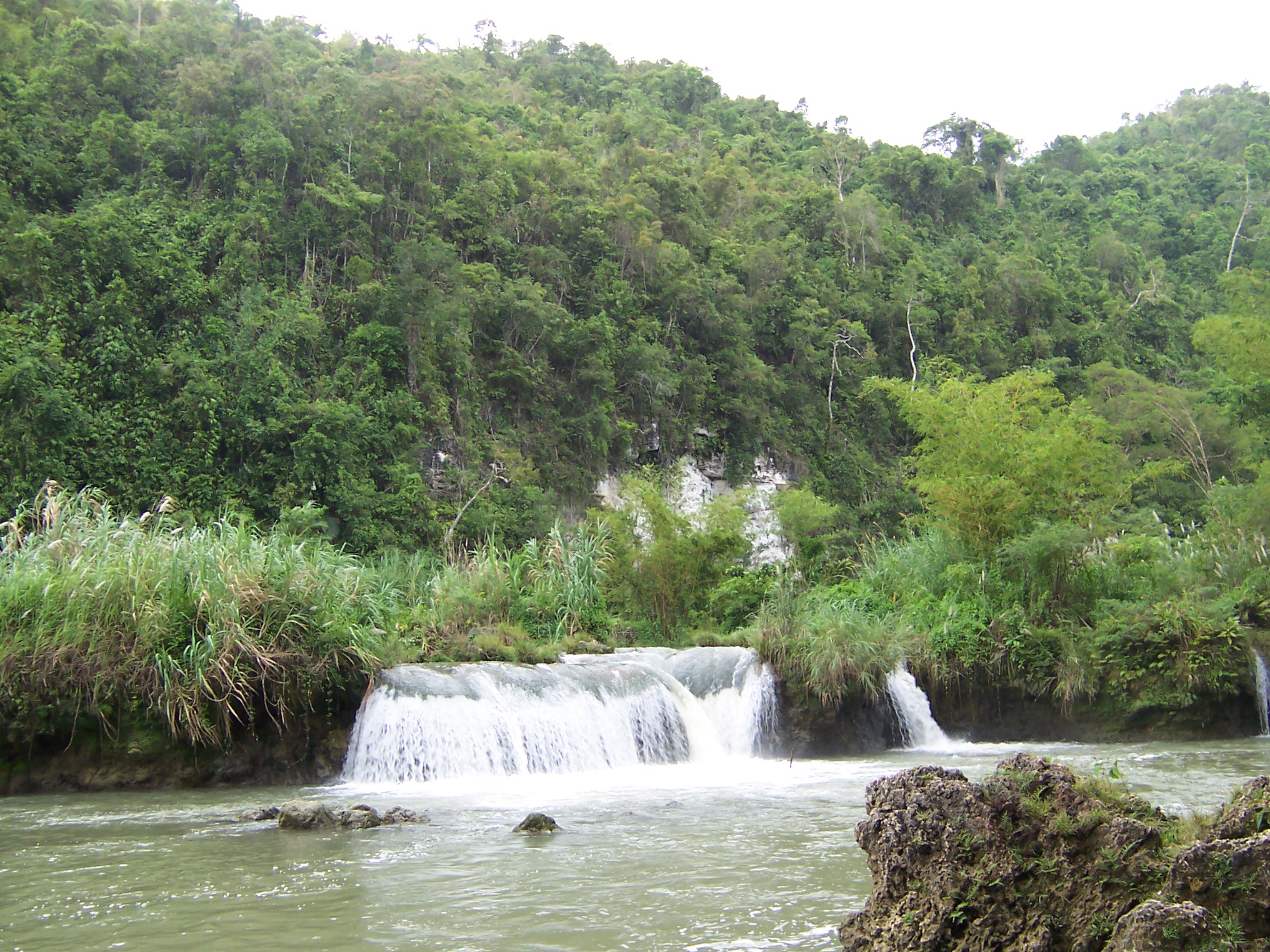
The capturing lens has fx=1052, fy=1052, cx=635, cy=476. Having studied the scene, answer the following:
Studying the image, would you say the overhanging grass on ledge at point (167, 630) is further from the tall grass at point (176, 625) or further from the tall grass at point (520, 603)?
the tall grass at point (520, 603)

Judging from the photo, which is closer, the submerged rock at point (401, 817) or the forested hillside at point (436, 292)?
the submerged rock at point (401, 817)

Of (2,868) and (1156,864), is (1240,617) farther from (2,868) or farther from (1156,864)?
(2,868)

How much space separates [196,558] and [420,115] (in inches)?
879

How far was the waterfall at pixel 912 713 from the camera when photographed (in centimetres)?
1290

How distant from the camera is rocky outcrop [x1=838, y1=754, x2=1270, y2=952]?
3020mm

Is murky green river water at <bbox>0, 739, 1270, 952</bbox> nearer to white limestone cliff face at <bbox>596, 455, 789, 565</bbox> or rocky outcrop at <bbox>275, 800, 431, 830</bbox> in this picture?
rocky outcrop at <bbox>275, 800, 431, 830</bbox>

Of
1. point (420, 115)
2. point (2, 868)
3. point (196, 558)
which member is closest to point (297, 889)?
point (2, 868)

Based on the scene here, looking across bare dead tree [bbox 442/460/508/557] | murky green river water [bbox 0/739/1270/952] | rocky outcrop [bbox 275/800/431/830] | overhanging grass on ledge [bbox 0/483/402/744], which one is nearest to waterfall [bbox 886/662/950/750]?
murky green river water [bbox 0/739/1270/952]

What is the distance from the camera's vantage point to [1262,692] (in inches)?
512

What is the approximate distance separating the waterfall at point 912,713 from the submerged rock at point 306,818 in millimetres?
7591

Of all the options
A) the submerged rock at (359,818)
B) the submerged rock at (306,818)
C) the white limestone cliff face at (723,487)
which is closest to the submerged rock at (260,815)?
the submerged rock at (306,818)

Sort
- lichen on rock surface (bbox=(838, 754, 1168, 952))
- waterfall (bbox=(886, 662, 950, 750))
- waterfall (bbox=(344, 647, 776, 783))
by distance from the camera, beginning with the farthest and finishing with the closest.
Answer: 1. waterfall (bbox=(886, 662, 950, 750))
2. waterfall (bbox=(344, 647, 776, 783))
3. lichen on rock surface (bbox=(838, 754, 1168, 952))

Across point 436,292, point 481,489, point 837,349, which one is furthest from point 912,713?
point 837,349

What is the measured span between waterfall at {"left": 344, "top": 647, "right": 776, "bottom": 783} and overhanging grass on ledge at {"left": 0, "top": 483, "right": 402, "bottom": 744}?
726mm
